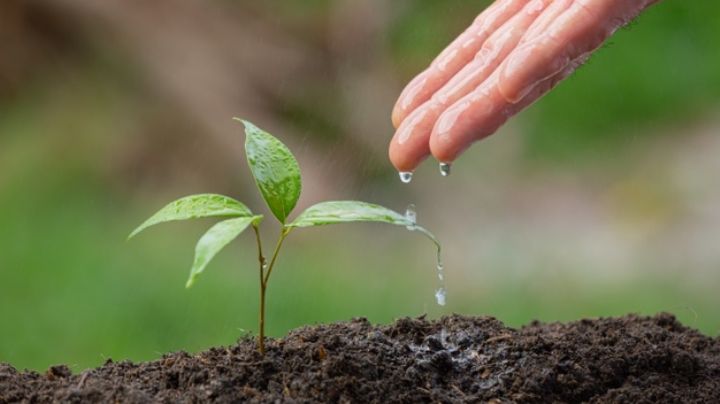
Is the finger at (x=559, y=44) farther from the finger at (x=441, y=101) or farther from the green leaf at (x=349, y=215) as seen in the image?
the green leaf at (x=349, y=215)

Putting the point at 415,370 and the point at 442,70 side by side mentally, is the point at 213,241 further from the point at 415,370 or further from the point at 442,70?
the point at 442,70

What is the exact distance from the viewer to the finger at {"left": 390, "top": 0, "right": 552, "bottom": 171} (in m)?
1.19

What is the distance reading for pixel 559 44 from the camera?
110cm

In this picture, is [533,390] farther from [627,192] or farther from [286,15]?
[286,15]

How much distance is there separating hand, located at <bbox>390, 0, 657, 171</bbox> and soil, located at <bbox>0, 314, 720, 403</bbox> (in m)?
0.23

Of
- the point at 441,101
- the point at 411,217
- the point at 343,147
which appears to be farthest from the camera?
the point at 343,147

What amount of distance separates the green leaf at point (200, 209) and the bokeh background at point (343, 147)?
1481 millimetres

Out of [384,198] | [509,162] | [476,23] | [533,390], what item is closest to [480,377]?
[533,390]

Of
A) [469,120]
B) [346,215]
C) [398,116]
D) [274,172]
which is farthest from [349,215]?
[398,116]

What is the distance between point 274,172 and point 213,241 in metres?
0.15

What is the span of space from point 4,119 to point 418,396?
264 centimetres

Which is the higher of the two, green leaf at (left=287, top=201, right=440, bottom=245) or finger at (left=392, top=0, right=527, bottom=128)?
finger at (left=392, top=0, right=527, bottom=128)

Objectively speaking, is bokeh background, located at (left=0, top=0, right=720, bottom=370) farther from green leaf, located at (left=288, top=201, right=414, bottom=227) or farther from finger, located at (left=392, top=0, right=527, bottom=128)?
green leaf, located at (left=288, top=201, right=414, bottom=227)

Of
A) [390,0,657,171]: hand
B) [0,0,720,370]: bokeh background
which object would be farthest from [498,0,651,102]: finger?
[0,0,720,370]: bokeh background
